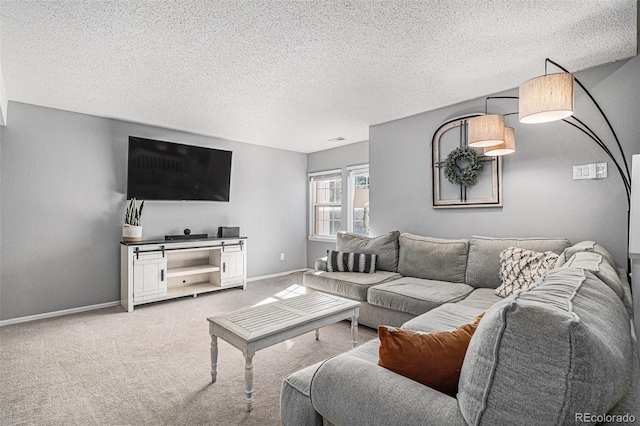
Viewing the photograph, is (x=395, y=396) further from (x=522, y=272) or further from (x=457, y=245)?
(x=457, y=245)

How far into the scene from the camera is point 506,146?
9.68 feet

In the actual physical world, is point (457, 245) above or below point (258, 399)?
above

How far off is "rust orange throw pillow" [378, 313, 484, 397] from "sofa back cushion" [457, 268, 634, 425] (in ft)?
0.54

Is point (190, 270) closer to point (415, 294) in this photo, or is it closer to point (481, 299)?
point (415, 294)

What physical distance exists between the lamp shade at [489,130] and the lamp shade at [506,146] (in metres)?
0.19

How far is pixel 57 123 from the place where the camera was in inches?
145

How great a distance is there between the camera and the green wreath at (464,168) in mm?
3393

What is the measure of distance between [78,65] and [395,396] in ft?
11.0

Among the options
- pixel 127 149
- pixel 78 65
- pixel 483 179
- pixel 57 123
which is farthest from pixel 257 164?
pixel 483 179

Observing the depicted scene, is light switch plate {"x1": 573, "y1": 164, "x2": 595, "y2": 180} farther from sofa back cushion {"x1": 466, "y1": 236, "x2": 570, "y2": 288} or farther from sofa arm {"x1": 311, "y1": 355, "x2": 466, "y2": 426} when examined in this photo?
sofa arm {"x1": 311, "y1": 355, "x2": 466, "y2": 426}

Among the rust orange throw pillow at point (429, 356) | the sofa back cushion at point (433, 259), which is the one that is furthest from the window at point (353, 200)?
the rust orange throw pillow at point (429, 356)

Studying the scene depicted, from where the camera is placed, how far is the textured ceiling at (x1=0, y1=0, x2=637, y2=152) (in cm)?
195

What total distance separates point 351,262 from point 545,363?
3009 millimetres

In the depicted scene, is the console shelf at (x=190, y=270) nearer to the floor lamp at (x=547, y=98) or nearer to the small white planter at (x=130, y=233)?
the small white planter at (x=130, y=233)
